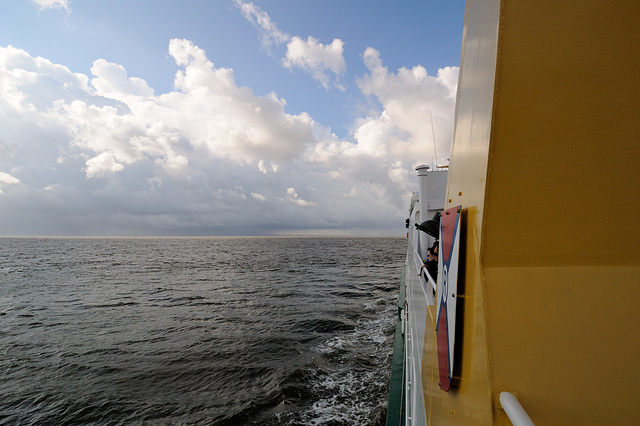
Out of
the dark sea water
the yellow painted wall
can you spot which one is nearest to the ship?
the yellow painted wall

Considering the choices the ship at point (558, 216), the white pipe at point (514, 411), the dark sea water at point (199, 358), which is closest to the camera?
the white pipe at point (514, 411)

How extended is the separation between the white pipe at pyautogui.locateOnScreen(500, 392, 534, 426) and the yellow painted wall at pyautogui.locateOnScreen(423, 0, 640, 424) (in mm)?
79

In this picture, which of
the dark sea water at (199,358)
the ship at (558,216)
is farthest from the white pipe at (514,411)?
the dark sea water at (199,358)

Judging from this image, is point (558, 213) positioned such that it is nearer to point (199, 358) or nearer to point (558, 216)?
point (558, 216)

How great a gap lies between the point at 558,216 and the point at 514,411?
30.8 inches

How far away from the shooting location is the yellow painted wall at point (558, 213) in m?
1.03

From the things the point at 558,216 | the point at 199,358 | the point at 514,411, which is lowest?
the point at 199,358

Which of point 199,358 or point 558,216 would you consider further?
point 199,358

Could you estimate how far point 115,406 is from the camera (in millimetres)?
9227

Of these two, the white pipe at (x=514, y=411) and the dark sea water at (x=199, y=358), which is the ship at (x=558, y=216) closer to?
the white pipe at (x=514, y=411)

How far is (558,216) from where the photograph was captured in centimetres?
117

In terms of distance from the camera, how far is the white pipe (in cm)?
88

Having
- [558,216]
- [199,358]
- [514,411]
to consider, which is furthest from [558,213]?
[199,358]

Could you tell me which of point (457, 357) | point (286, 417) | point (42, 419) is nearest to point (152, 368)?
point (42, 419)
